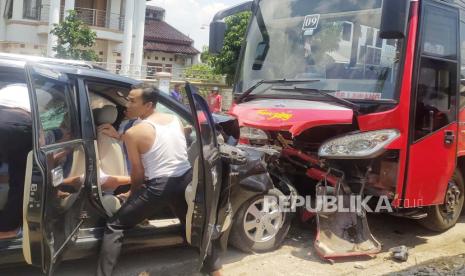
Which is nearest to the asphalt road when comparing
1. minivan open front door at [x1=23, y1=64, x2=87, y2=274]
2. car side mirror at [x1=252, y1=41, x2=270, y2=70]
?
minivan open front door at [x1=23, y1=64, x2=87, y2=274]

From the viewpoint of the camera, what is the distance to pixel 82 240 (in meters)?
3.85

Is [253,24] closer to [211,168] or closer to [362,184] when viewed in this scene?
[362,184]

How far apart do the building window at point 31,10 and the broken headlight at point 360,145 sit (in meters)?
25.3

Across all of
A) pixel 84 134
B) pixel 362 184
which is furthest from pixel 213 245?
pixel 362 184

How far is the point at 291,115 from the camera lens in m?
5.05

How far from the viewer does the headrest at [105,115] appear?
4.38 meters

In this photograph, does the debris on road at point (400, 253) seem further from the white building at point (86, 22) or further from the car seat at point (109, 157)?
the white building at point (86, 22)

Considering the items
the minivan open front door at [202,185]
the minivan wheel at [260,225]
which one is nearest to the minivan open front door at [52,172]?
the minivan open front door at [202,185]

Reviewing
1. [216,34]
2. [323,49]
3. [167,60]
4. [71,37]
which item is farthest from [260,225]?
[167,60]

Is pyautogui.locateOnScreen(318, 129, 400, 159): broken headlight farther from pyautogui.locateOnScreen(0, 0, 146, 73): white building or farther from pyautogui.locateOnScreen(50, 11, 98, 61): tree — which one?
pyautogui.locateOnScreen(0, 0, 146, 73): white building

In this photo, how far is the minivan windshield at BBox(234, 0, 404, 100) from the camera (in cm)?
496

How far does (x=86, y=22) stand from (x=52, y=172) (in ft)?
84.5

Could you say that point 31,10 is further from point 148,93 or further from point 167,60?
point 148,93

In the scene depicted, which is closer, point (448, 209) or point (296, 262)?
point (296, 262)
